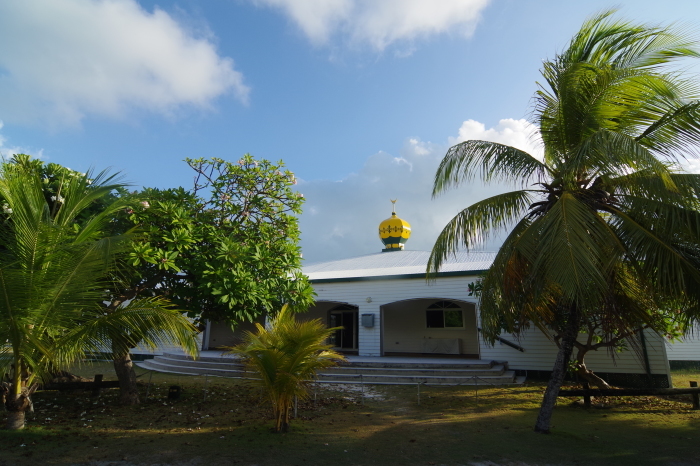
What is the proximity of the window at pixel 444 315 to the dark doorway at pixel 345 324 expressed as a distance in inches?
129

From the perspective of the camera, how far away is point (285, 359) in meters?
6.25

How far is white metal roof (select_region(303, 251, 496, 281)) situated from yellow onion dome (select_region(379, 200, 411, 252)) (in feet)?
2.31

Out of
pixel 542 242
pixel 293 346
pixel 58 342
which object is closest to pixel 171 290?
pixel 58 342

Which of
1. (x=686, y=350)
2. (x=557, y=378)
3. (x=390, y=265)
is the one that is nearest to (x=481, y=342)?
(x=390, y=265)

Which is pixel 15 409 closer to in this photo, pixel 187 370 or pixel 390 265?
pixel 187 370

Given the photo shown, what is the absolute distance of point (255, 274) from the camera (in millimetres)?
8141

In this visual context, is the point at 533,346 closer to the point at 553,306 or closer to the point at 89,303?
the point at 553,306

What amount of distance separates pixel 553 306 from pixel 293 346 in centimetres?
537

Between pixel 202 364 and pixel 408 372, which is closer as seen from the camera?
pixel 408 372

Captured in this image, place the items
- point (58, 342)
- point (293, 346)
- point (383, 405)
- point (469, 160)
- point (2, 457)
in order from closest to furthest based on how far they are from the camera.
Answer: point (2, 457) < point (58, 342) < point (293, 346) < point (469, 160) < point (383, 405)

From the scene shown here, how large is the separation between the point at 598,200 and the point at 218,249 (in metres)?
6.26

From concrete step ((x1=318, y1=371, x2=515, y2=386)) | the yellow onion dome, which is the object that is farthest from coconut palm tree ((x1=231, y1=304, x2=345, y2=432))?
the yellow onion dome

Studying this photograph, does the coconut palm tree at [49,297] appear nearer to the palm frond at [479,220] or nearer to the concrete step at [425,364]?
the palm frond at [479,220]

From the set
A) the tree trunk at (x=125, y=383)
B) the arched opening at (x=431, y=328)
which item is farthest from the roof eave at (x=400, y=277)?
the tree trunk at (x=125, y=383)
